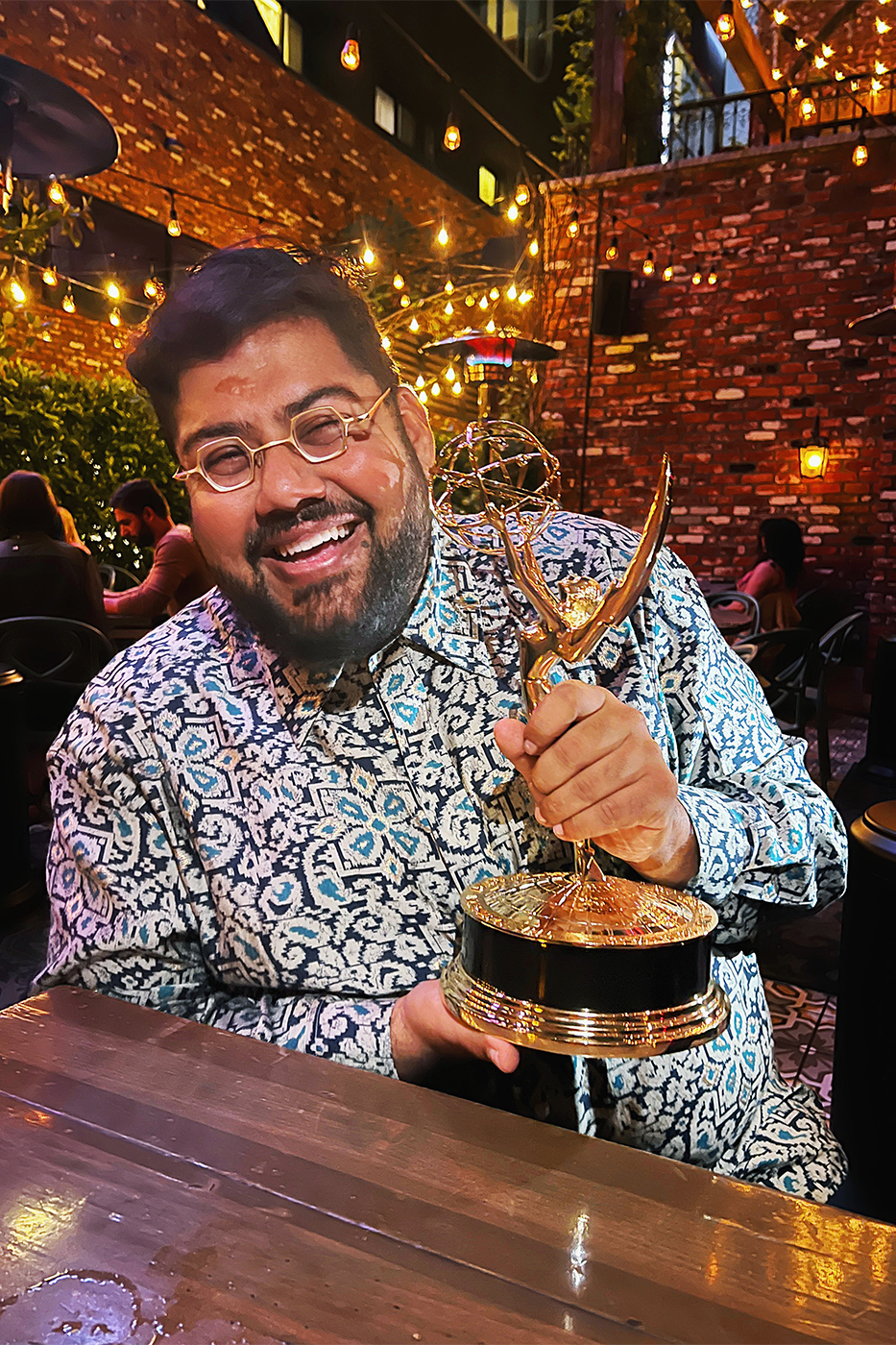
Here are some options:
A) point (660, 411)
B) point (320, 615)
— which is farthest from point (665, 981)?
point (660, 411)

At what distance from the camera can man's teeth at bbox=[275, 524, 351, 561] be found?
3.10 ft

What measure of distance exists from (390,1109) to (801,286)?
7563 millimetres

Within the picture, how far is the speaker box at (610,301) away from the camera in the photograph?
7.44m

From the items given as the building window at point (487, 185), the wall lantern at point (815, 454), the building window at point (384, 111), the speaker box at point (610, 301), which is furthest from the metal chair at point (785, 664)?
the building window at point (487, 185)

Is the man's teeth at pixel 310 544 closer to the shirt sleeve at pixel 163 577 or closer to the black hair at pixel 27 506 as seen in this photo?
the black hair at pixel 27 506

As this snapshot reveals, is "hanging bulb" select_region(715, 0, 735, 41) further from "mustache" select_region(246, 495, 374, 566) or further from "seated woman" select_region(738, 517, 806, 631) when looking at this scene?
"mustache" select_region(246, 495, 374, 566)

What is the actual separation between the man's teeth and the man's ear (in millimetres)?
173

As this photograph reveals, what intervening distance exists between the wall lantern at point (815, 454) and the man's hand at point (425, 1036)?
6928mm

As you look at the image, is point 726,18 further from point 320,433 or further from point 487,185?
point 487,185

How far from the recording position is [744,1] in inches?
306

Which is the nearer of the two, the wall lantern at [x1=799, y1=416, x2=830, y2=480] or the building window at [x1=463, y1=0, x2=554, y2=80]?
the wall lantern at [x1=799, y1=416, x2=830, y2=480]

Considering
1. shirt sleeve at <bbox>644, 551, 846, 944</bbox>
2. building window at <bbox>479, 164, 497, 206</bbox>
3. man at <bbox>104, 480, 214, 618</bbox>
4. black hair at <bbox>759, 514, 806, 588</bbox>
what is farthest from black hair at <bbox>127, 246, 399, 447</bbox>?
building window at <bbox>479, 164, 497, 206</bbox>

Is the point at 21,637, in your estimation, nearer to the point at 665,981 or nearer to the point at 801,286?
the point at 665,981

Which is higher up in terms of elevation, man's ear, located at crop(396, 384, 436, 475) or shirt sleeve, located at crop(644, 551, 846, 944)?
man's ear, located at crop(396, 384, 436, 475)
